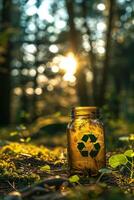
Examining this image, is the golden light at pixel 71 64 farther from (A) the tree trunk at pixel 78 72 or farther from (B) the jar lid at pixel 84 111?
(B) the jar lid at pixel 84 111

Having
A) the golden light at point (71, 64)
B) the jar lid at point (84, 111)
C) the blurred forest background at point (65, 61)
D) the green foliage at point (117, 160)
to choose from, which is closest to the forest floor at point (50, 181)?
the green foliage at point (117, 160)

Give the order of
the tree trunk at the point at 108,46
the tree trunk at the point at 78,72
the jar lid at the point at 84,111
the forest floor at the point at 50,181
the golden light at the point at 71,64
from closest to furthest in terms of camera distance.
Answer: the forest floor at the point at 50,181 → the jar lid at the point at 84,111 → the tree trunk at the point at 108,46 → the tree trunk at the point at 78,72 → the golden light at the point at 71,64

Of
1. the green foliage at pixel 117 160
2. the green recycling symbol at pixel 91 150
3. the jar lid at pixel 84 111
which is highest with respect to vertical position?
the jar lid at pixel 84 111

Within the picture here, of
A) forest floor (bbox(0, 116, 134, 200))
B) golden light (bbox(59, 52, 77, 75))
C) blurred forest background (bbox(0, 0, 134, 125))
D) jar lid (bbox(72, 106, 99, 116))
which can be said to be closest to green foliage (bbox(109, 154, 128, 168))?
forest floor (bbox(0, 116, 134, 200))

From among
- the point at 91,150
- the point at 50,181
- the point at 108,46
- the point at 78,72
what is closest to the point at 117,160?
the point at 91,150

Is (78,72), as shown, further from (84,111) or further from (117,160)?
(117,160)

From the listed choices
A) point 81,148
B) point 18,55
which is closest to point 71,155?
point 81,148

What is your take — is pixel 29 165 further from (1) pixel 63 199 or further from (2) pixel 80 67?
(2) pixel 80 67

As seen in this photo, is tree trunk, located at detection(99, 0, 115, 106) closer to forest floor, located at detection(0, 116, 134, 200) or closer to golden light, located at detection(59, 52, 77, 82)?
golden light, located at detection(59, 52, 77, 82)
